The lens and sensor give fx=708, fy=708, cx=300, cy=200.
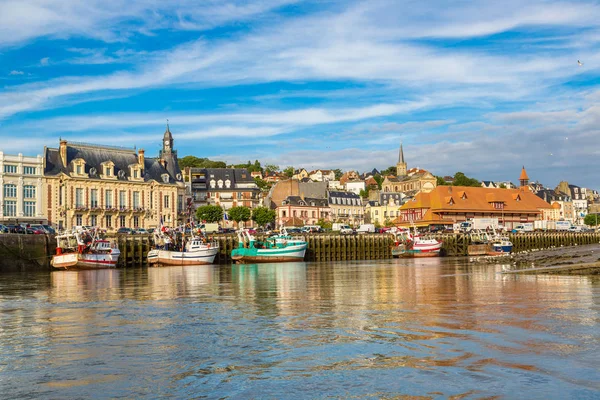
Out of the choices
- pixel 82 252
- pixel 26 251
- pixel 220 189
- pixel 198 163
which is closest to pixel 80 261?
pixel 82 252

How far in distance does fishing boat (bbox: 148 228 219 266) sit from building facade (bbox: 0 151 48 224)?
63.3ft

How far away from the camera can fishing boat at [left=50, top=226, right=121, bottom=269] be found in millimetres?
63409

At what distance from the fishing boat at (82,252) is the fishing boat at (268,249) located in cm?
1349

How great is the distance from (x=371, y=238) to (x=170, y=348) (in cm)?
7641

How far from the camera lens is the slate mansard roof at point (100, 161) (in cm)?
9181

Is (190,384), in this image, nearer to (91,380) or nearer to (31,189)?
(91,380)

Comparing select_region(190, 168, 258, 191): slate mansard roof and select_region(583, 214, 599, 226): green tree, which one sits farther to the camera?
select_region(583, 214, 599, 226): green tree

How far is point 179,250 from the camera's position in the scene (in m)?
76.0

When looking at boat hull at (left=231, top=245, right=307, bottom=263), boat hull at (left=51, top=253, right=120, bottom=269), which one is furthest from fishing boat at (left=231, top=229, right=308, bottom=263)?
boat hull at (left=51, top=253, right=120, bottom=269)

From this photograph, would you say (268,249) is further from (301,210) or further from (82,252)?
(301,210)

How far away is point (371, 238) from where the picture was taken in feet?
303

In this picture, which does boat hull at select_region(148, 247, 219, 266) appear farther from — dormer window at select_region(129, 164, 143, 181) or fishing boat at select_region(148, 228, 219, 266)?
dormer window at select_region(129, 164, 143, 181)

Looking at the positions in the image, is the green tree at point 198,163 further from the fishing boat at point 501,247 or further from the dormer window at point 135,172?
the fishing boat at point 501,247

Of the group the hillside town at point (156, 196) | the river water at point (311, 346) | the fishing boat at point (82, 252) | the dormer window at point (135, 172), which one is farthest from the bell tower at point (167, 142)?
the river water at point (311, 346)
